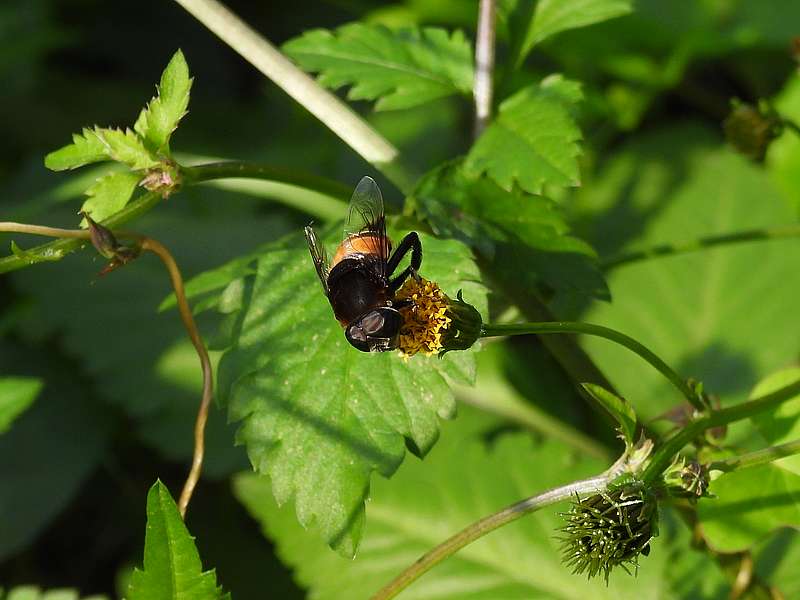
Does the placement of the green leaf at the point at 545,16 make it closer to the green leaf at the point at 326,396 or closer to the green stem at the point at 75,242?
the green leaf at the point at 326,396

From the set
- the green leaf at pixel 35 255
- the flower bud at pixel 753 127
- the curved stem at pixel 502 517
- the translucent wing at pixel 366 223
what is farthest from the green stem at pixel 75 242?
the flower bud at pixel 753 127

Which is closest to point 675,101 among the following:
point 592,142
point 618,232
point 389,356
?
point 592,142

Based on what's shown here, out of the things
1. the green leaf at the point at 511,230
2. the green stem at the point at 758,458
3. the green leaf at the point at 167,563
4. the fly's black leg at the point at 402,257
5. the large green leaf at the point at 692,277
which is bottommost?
the large green leaf at the point at 692,277

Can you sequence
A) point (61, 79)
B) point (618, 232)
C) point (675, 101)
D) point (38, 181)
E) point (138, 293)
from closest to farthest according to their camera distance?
point (138, 293) < point (618, 232) < point (38, 181) < point (675, 101) < point (61, 79)

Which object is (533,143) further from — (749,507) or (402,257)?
(749,507)

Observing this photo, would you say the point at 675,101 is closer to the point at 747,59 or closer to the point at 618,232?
the point at 747,59

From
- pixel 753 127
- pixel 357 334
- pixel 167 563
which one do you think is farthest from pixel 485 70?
pixel 167 563

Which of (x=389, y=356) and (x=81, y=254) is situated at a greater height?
(x=389, y=356)
